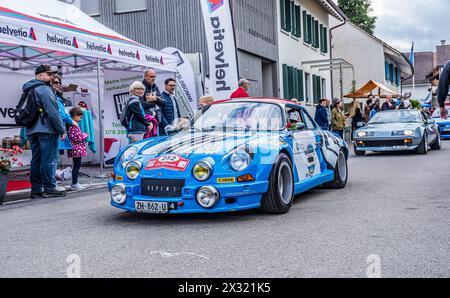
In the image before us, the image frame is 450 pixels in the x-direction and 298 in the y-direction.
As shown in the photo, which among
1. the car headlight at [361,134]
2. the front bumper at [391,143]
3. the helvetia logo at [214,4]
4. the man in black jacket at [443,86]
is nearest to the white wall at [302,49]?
the car headlight at [361,134]

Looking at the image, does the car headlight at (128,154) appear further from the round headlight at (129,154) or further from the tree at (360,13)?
the tree at (360,13)

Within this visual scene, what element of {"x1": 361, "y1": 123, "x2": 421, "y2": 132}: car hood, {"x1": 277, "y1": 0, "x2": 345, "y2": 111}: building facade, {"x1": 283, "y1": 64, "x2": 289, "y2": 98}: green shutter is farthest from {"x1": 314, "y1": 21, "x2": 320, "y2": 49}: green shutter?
{"x1": 361, "y1": 123, "x2": 421, "y2": 132}: car hood

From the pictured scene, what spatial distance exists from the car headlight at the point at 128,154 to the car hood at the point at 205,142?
0.10m

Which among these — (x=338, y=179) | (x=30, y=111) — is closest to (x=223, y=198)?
(x=338, y=179)

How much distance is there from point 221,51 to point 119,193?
6.69m

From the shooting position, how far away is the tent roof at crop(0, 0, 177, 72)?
30.6ft

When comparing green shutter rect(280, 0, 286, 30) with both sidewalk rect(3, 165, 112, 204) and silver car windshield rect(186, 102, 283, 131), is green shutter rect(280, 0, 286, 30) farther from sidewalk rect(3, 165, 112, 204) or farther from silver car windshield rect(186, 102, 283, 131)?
silver car windshield rect(186, 102, 283, 131)

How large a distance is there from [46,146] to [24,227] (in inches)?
104

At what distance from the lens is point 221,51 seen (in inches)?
496

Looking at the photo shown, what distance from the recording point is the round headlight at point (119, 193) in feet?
21.1

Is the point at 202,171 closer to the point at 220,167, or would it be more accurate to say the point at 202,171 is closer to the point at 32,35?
the point at 220,167

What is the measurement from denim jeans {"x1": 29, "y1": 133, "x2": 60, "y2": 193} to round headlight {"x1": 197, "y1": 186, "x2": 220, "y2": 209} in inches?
141

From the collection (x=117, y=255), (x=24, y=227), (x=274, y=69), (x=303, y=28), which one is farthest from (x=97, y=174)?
(x=303, y=28)
